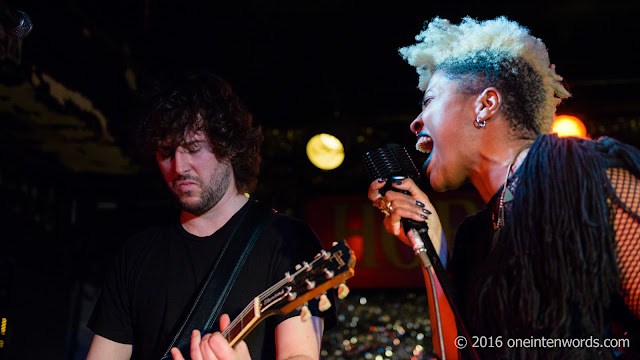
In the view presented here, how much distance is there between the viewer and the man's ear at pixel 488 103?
1.95 m

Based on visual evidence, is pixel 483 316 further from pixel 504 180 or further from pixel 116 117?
pixel 116 117

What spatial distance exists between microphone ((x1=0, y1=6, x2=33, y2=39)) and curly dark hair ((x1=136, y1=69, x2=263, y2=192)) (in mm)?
748

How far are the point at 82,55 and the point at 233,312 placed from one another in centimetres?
302

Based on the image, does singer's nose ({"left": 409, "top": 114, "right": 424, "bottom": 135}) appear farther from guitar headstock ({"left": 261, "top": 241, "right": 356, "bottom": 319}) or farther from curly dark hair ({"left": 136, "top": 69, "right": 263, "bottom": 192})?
curly dark hair ({"left": 136, "top": 69, "right": 263, "bottom": 192})

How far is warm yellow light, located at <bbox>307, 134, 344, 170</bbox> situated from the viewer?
580 cm

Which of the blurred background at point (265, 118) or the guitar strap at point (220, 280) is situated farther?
the blurred background at point (265, 118)

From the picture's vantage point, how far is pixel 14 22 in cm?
217

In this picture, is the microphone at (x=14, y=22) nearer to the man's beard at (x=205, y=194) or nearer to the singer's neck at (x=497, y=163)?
the man's beard at (x=205, y=194)

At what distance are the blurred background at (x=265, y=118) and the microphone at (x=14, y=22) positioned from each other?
2038 millimetres

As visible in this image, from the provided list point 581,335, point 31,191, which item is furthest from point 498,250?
point 31,191

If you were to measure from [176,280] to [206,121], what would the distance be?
0.82 meters

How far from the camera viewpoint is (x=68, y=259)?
6.52 m

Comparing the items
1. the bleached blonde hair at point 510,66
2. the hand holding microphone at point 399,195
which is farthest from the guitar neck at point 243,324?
the bleached blonde hair at point 510,66

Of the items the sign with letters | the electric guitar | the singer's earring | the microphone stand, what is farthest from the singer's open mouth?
A: the sign with letters
